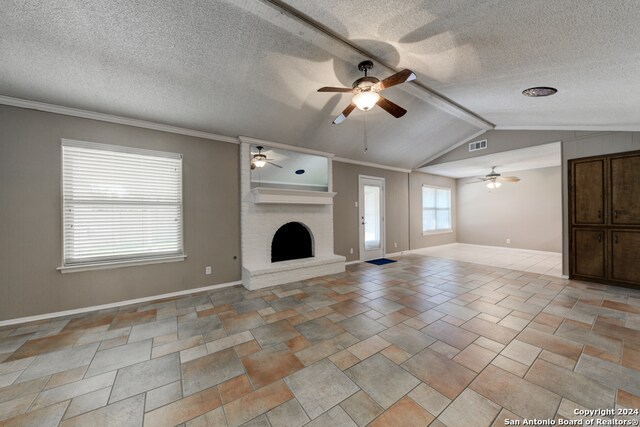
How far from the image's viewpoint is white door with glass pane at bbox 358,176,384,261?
6011 millimetres

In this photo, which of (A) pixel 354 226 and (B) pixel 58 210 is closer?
(B) pixel 58 210

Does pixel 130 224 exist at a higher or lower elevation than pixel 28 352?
higher

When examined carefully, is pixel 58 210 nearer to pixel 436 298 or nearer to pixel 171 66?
pixel 171 66

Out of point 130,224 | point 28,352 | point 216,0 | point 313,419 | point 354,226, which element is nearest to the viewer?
point 313,419

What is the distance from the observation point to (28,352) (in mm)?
2234

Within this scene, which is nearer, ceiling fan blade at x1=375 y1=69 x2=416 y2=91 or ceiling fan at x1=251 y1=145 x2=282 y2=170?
ceiling fan blade at x1=375 y1=69 x2=416 y2=91

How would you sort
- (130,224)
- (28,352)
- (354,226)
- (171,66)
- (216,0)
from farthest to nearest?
1. (354,226)
2. (130,224)
3. (171,66)
4. (28,352)
5. (216,0)

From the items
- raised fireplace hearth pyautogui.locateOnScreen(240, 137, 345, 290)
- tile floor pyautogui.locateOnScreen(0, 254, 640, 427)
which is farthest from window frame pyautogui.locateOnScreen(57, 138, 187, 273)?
raised fireplace hearth pyautogui.locateOnScreen(240, 137, 345, 290)

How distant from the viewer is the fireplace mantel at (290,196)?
416cm

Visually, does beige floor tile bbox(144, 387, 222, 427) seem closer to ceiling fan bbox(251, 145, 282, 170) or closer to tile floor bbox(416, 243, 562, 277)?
ceiling fan bbox(251, 145, 282, 170)

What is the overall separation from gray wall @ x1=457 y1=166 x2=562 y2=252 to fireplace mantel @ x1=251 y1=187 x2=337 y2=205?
6050 mm

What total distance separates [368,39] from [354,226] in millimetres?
4053

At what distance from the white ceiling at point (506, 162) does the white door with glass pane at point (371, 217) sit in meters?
1.85

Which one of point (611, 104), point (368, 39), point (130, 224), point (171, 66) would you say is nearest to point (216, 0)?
point (171, 66)
